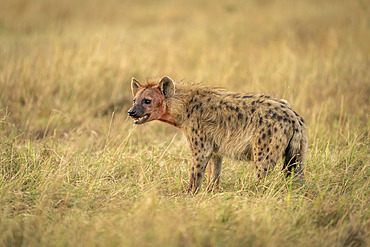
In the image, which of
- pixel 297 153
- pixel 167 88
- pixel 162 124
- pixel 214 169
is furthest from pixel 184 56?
pixel 297 153

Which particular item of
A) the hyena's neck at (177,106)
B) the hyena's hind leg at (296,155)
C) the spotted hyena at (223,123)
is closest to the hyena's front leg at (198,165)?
the spotted hyena at (223,123)

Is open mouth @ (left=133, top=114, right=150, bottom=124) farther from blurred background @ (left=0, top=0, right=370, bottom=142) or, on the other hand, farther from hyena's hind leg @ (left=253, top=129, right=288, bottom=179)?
blurred background @ (left=0, top=0, right=370, bottom=142)

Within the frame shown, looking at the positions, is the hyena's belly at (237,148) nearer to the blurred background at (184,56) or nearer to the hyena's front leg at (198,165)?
the hyena's front leg at (198,165)

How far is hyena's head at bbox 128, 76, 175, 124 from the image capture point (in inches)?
178

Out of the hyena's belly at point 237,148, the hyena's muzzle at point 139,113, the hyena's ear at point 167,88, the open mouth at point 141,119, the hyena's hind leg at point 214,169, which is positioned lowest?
the hyena's hind leg at point 214,169

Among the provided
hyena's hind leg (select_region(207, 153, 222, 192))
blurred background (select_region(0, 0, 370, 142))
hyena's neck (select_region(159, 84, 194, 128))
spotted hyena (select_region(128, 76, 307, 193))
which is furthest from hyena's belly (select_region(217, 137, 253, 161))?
blurred background (select_region(0, 0, 370, 142))

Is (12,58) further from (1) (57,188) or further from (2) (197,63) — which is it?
(1) (57,188)

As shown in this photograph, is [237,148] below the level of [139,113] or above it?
below

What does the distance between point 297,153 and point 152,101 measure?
58.1 inches

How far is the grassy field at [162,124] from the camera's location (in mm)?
3506

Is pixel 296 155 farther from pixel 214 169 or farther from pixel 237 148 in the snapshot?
pixel 214 169

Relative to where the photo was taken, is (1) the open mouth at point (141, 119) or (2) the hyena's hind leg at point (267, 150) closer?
(2) the hyena's hind leg at point (267, 150)

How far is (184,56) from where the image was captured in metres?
9.90

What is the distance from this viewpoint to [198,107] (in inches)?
183
